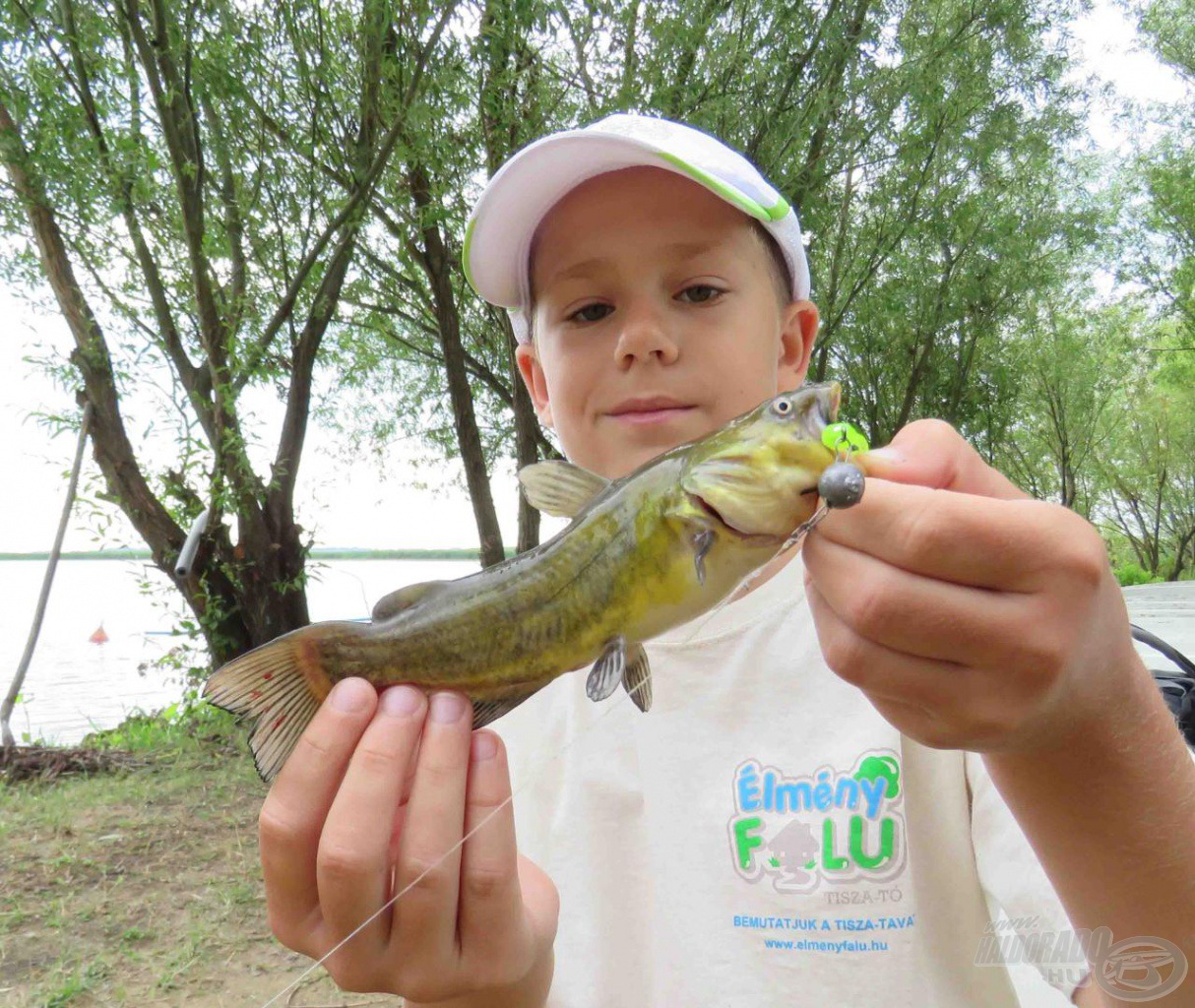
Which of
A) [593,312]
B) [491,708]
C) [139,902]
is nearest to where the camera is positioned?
[491,708]

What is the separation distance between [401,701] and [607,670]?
0.38 m

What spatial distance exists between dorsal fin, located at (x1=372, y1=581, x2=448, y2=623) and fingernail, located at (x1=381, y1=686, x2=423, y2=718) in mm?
137

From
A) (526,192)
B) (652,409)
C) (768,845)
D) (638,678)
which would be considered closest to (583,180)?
(526,192)

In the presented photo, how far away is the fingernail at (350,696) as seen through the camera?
Answer: 1.44m

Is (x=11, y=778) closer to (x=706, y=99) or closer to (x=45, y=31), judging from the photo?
(x=45, y=31)

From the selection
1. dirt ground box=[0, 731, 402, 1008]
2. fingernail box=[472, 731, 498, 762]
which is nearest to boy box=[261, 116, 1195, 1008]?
fingernail box=[472, 731, 498, 762]

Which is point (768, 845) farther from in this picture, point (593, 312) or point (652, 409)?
point (593, 312)

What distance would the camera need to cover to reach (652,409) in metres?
2.09

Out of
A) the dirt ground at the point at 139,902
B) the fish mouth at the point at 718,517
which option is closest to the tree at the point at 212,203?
the dirt ground at the point at 139,902

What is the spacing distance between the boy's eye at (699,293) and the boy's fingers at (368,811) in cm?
121

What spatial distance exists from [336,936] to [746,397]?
4.95 feet

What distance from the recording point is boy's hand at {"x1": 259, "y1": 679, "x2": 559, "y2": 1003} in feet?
4.66

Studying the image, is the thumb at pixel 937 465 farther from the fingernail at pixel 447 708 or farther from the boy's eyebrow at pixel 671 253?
the boy's eyebrow at pixel 671 253

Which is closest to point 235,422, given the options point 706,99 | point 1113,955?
point 706,99
